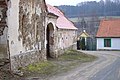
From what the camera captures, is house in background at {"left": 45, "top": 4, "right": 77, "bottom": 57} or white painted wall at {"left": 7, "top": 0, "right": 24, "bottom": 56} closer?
white painted wall at {"left": 7, "top": 0, "right": 24, "bottom": 56}

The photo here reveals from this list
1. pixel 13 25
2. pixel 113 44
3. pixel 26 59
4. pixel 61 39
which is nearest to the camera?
pixel 13 25

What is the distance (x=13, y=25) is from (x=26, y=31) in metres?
2.59

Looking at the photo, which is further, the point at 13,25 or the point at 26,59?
the point at 26,59

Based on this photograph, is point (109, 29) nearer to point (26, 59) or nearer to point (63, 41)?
point (63, 41)

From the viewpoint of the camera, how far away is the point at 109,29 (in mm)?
45812

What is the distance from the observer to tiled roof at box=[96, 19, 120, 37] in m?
44.2

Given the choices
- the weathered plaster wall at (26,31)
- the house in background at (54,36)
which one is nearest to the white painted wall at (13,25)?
the weathered plaster wall at (26,31)

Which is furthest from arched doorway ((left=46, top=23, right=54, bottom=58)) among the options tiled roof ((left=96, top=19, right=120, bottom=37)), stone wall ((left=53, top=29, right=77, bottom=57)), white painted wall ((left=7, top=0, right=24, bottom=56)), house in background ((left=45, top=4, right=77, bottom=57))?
tiled roof ((left=96, top=19, right=120, bottom=37))

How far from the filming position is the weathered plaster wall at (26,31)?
17031mm

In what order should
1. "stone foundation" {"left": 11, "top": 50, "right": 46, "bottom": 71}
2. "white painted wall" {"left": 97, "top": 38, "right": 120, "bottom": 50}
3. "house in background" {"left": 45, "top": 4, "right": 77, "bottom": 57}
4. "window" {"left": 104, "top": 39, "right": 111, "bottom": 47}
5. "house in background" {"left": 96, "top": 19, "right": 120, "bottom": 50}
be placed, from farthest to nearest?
"window" {"left": 104, "top": 39, "right": 111, "bottom": 47}
"house in background" {"left": 96, "top": 19, "right": 120, "bottom": 50}
"white painted wall" {"left": 97, "top": 38, "right": 120, "bottom": 50}
"house in background" {"left": 45, "top": 4, "right": 77, "bottom": 57}
"stone foundation" {"left": 11, "top": 50, "right": 46, "bottom": 71}

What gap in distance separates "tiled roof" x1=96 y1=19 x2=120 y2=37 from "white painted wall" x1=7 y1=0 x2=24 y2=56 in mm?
28097

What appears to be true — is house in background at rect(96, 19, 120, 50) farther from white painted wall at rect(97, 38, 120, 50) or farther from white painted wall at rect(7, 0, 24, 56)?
white painted wall at rect(7, 0, 24, 56)

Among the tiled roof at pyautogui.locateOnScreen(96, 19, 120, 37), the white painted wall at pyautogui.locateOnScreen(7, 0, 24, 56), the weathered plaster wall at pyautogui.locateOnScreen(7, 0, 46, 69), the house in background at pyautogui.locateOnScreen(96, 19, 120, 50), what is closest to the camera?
the white painted wall at pyautogui.locateOnScreen(7, 0, 24, 56)

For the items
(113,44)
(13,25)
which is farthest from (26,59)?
(113,44)
